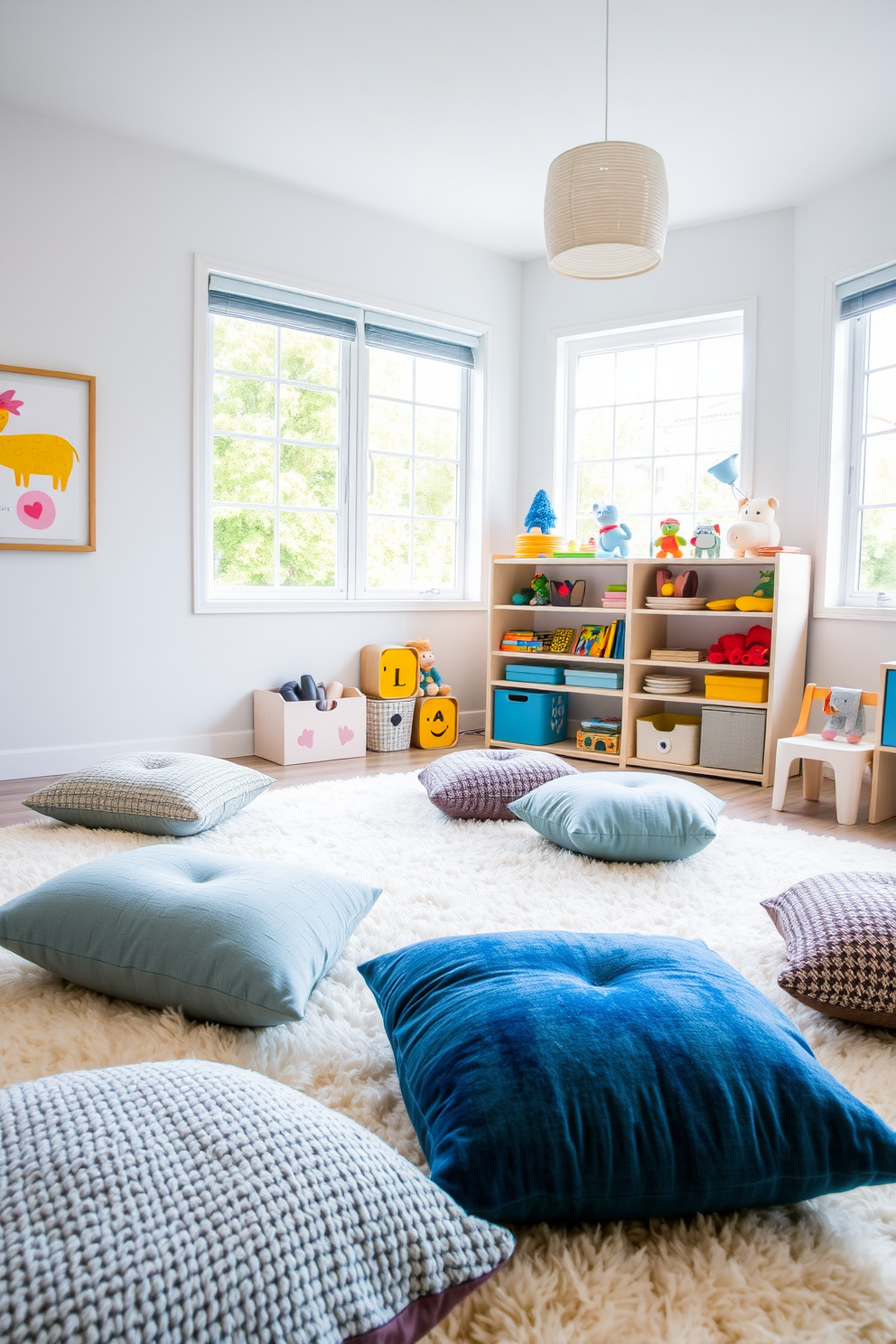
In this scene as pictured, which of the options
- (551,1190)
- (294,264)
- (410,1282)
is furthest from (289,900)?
(294,264)

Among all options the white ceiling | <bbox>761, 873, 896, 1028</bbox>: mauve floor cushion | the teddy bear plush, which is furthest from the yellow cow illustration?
<bbox>761, 873, 896, 1028</bbox>: mauve floor cushion

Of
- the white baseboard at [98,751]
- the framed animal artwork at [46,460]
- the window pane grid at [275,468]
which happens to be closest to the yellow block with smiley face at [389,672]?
the window pane grid at [275,468]

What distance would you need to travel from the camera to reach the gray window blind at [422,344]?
467 cm

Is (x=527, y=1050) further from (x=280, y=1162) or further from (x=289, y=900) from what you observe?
(x=289, y=900)

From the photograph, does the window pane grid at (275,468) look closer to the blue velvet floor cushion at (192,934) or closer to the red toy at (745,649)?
the red toy at (745,649)

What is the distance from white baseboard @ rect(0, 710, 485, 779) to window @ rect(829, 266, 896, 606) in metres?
2.83

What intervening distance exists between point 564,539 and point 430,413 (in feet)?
3.27

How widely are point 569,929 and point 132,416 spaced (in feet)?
9.65

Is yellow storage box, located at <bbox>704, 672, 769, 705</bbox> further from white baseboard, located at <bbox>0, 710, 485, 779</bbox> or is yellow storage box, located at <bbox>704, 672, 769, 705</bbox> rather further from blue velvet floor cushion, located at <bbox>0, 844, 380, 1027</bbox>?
blue velvet floor cushion, located at <bbox>0, 844, 380, 1027</bbox>

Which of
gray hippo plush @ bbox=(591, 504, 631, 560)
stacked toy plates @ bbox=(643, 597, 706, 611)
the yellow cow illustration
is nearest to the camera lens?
the yellow cow illustration

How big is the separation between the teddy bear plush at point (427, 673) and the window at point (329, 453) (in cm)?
32

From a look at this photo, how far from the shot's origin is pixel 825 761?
3289 mm

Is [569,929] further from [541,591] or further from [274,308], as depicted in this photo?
[274,308]

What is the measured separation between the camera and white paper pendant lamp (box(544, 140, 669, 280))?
256 cm
